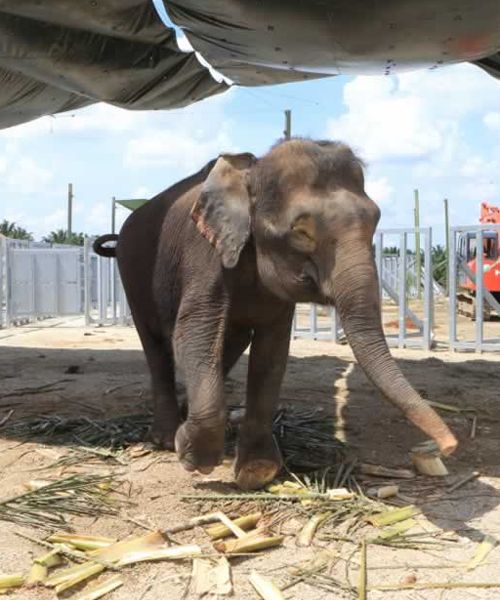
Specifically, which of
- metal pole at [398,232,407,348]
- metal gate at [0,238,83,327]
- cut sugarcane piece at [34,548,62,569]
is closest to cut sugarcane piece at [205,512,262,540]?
cut sugarcane piece at [34,548,62,569]

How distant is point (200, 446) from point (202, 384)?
381 mm

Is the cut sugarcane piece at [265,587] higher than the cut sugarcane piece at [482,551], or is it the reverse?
the cut sugarcane piece at [482,551]

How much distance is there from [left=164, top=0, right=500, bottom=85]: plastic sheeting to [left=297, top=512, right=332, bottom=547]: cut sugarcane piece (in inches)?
137

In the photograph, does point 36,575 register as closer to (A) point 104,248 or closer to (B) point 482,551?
(B) point 482,551

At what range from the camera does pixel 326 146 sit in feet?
15.0

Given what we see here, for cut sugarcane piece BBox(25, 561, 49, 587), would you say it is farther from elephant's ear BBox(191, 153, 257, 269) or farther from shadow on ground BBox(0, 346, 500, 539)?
shadow on ground BBox(0, 346, 500, 539)

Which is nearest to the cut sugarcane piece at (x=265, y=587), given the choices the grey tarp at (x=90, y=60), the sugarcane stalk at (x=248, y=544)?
the sugarcane stalk at (x=248, y=544)

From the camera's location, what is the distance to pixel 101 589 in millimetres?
3570

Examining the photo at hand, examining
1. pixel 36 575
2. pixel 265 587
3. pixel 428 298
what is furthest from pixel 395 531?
pixel 428 298

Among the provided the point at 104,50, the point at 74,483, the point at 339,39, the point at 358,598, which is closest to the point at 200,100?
the point at 104,50

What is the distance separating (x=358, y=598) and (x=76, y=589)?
133 cm

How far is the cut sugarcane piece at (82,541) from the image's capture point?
13.2ft

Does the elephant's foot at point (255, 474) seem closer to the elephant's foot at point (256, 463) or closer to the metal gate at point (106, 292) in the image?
the elephant's foot at point (256, 463)

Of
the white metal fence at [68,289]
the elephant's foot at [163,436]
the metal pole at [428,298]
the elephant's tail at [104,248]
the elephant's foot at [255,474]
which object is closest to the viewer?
the elephant's foot at [255,474]
